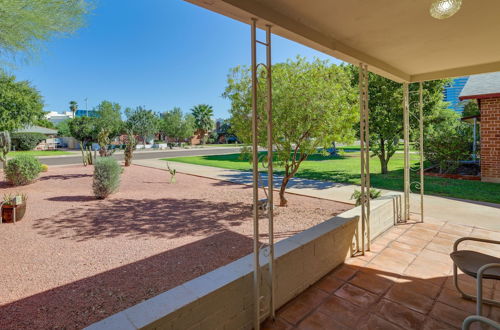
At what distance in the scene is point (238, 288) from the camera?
187cm

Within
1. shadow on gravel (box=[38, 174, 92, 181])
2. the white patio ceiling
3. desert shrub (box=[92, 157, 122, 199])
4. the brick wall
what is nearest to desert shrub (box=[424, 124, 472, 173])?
the brick wall

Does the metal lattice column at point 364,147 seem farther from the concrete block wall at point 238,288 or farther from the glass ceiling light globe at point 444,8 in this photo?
the glass ceiling light globe at point 444,8

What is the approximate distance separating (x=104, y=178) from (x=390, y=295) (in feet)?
22.3

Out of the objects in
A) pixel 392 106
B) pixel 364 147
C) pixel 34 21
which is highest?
pixel 34 21

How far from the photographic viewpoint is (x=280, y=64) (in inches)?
206

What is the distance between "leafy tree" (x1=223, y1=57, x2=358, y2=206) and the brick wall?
5.73m

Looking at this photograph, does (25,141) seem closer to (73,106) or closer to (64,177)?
(64,177)

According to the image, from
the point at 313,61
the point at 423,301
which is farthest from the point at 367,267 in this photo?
the point at 313,61

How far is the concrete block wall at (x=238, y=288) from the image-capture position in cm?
146

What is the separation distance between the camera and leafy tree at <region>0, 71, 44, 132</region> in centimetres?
1991

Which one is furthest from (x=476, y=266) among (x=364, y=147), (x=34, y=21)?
(x=34, y=21)

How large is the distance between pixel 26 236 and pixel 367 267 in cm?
515

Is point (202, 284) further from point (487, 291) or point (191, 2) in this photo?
point (487, 291)

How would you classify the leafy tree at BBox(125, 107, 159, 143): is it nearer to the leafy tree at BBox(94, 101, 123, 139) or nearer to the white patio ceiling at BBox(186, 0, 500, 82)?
the leafy tree at BBox(94, 101, 123, 139)
